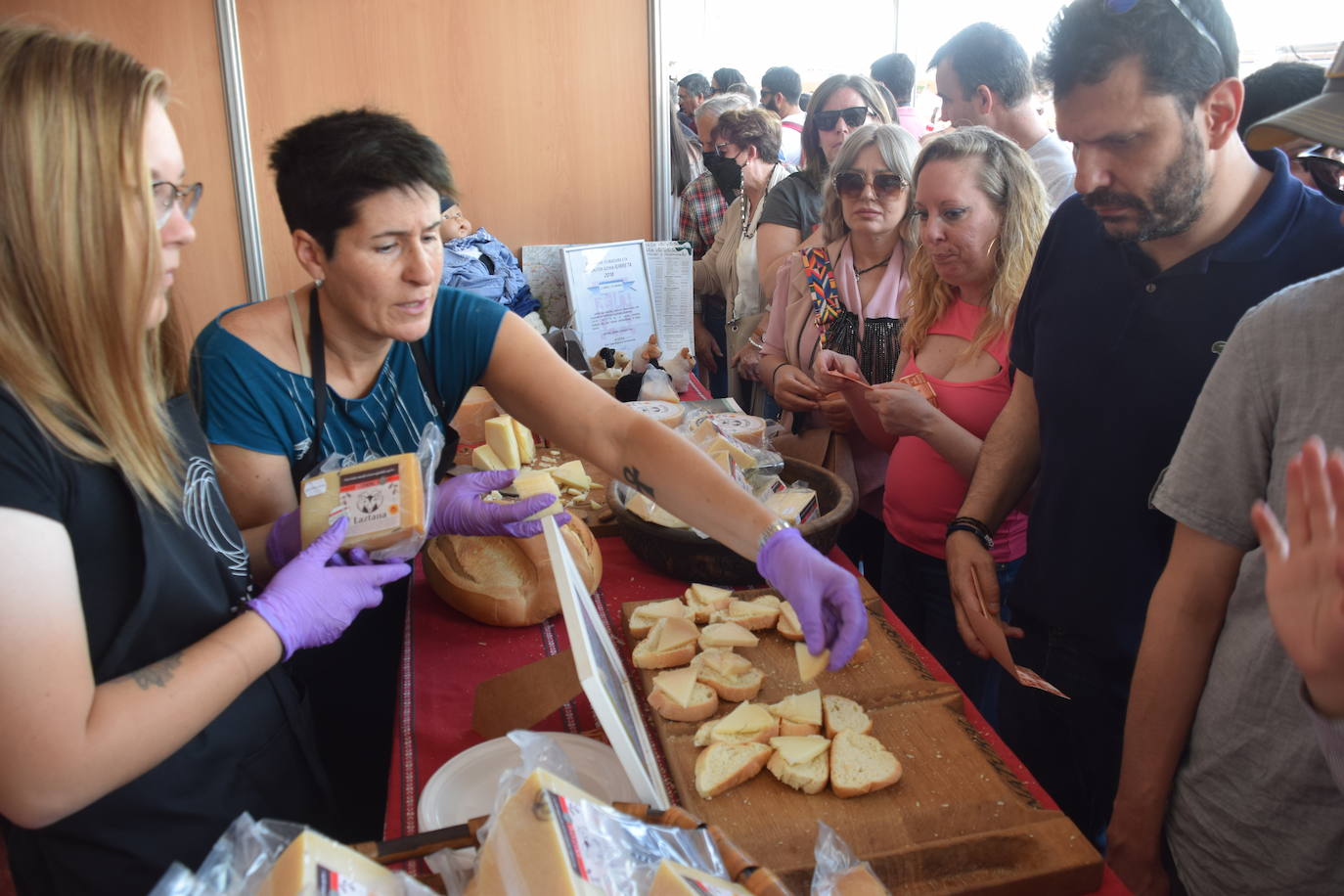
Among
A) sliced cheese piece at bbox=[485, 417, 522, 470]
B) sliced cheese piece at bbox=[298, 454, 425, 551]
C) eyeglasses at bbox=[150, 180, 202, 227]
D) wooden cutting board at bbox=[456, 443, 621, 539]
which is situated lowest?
wooden cutting board at bbox=[456, 443, 621, 539]

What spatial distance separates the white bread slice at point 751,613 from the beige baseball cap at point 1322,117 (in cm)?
122

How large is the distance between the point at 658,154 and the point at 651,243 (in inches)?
28.5

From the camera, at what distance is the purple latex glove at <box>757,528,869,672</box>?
1.47 metres

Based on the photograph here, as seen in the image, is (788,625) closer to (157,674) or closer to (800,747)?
(800,747)

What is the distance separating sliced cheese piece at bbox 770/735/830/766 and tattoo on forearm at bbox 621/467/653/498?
0.59 m

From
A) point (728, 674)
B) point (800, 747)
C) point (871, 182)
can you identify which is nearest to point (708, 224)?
point (871, 182)

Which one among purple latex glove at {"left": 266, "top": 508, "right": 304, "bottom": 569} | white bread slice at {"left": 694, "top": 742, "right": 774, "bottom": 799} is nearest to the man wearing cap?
white bread slice at {"left": 694, "top": 742, "right": 774, "bottom": 799}

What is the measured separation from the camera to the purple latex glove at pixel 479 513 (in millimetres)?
1835

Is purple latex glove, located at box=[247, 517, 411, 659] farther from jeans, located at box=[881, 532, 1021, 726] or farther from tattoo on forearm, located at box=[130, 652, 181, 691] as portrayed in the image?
jeans, located at box=[881, 532, 1021, 726]

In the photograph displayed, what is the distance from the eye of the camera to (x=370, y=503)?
5.09ft

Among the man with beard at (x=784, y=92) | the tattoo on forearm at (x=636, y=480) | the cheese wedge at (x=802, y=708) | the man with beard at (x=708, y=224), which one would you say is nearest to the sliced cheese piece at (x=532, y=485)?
the tattoo on forearm at (x=636, y=480)

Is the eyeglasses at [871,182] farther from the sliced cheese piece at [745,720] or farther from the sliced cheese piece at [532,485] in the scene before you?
the sliced cheese piece at [745,720]

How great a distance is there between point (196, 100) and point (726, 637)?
5.12 m

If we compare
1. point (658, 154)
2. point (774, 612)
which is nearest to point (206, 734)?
point (774, 612)
